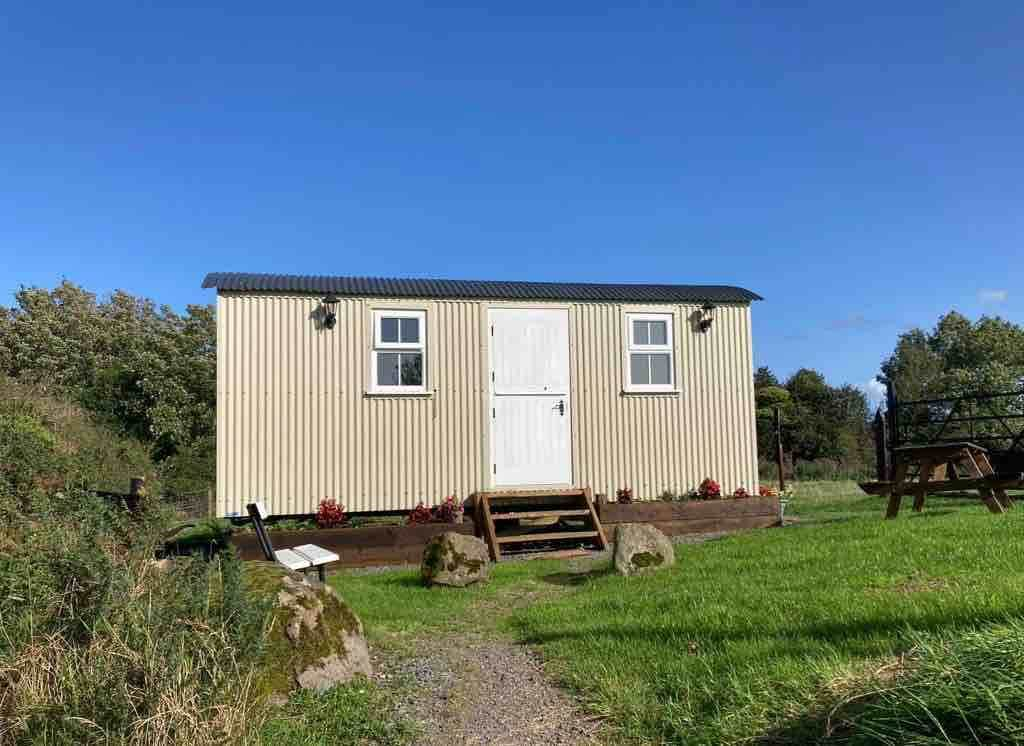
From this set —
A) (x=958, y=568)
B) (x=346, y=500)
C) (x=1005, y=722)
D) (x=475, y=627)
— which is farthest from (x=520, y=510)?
(x=1005, y=722)

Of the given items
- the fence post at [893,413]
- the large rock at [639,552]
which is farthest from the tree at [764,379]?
the large rock at [639,552]

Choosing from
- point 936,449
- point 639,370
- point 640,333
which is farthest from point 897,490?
point 640,333

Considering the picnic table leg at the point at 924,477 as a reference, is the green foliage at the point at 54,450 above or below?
above

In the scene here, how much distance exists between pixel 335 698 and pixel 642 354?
28.0 feet

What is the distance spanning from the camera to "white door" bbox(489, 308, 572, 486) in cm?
1102

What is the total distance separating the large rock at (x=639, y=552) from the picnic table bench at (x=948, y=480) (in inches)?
148

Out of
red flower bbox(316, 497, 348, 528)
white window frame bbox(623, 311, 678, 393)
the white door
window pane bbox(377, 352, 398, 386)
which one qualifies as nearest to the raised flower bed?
red flower bbox(316, 497, 348, 528)

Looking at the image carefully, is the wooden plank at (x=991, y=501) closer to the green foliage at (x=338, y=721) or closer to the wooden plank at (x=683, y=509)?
the wooden plank at (x=683, y=509)

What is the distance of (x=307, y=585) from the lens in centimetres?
459

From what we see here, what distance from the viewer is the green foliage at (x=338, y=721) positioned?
3.38 m

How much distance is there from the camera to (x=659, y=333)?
11789mm

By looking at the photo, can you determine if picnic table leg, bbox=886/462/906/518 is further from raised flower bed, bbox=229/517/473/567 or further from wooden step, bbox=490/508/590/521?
raised flower bed, bbox=229/517/473/567

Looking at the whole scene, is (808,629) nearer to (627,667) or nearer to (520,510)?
(627,667)

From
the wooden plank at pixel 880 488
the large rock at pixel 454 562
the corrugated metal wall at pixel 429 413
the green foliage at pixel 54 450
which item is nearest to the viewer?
the green foliage at pixel 54 450
